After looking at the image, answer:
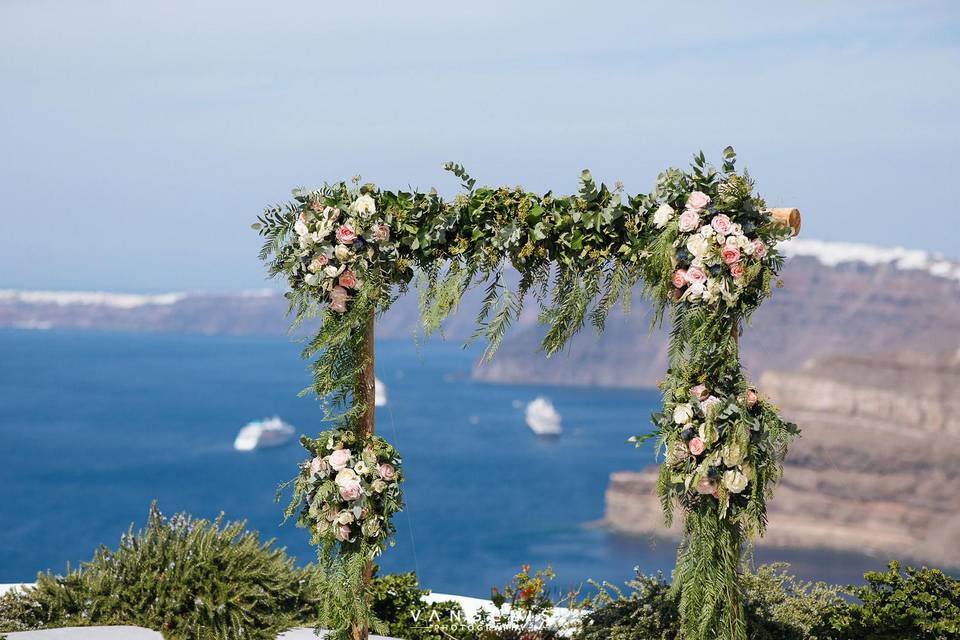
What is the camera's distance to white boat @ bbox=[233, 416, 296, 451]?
67.7m

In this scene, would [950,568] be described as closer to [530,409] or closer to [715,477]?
[530,409]

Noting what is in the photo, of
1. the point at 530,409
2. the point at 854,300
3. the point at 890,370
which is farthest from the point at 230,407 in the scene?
the point at 854,300

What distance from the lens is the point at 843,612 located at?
203 inches

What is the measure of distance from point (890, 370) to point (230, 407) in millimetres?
45235

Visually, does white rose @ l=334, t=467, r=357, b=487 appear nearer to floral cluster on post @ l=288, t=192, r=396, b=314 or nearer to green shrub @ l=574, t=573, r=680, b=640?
floral cluster on post @ l=288, t=192, r=396, b=314

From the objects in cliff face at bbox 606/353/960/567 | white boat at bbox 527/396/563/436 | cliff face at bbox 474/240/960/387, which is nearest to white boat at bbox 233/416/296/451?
white boat at bbox 527/396/563/436

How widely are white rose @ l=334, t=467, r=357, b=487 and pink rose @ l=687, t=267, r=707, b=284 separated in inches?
67.3

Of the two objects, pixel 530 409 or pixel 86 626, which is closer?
pixel 86 626

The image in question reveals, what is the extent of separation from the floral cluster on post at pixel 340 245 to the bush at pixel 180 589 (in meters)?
1.65

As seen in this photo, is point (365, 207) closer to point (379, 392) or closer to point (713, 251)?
point (713, 251)

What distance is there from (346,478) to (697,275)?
1.77 metres

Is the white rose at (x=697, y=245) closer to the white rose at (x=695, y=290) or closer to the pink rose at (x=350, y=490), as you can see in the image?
the white rose at (x=695, y=290)

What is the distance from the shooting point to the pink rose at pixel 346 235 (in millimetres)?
4699

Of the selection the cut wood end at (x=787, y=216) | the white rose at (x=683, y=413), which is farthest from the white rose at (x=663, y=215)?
the white rose at (x=683, y=413)
